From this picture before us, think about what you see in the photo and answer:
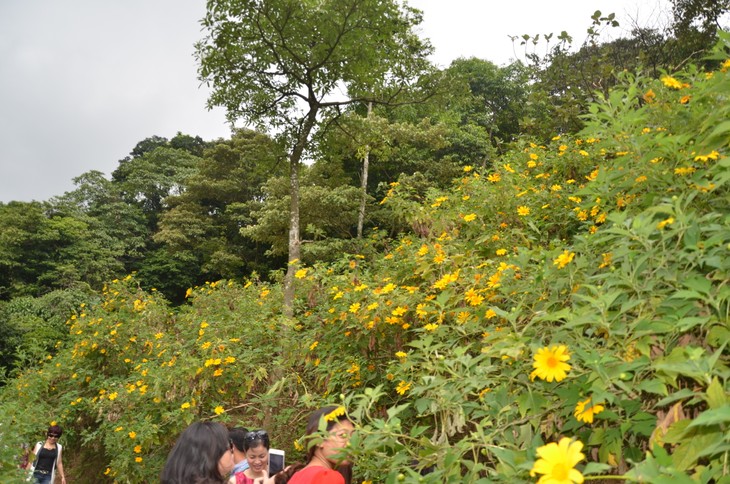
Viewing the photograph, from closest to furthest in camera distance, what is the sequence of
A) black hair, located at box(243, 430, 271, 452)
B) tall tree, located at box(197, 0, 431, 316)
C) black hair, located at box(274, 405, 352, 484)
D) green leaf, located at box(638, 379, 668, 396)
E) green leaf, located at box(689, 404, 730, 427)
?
green leaf, located at box(689, 404, 730, 427), green leaf, located at box(638, 379, 668, 396), black hair, located at box(274, 405, 352, 484), black hair, located at box(243, 430, 271, 452), tall tree, located at box(197, 0, 431, 316)

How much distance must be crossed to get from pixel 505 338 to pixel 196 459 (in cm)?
117

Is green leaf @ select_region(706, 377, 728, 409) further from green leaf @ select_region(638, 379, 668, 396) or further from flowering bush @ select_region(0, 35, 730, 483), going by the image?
green leaf @ select_region(638, 379, 668, 396)

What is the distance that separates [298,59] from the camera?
4.25 m

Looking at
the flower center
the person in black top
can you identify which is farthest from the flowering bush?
the person in black top

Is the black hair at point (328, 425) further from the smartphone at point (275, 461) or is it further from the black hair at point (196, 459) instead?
the smartphone at point (275, 461)

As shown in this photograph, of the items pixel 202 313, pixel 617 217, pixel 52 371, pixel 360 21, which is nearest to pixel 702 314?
pixel 617 217

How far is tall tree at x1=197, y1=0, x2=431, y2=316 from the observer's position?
160 inches

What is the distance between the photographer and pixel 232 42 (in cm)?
431

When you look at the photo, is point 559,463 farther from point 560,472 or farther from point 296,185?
point 296,185

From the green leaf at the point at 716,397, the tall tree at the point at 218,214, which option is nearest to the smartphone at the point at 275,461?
the green leaf at the point at 716,397

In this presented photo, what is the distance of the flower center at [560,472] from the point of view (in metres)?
0.79

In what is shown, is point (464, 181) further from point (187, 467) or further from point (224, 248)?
point (224, 248)

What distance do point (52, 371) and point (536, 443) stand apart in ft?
20.7

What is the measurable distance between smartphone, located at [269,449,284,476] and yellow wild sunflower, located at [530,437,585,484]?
1.96 m
